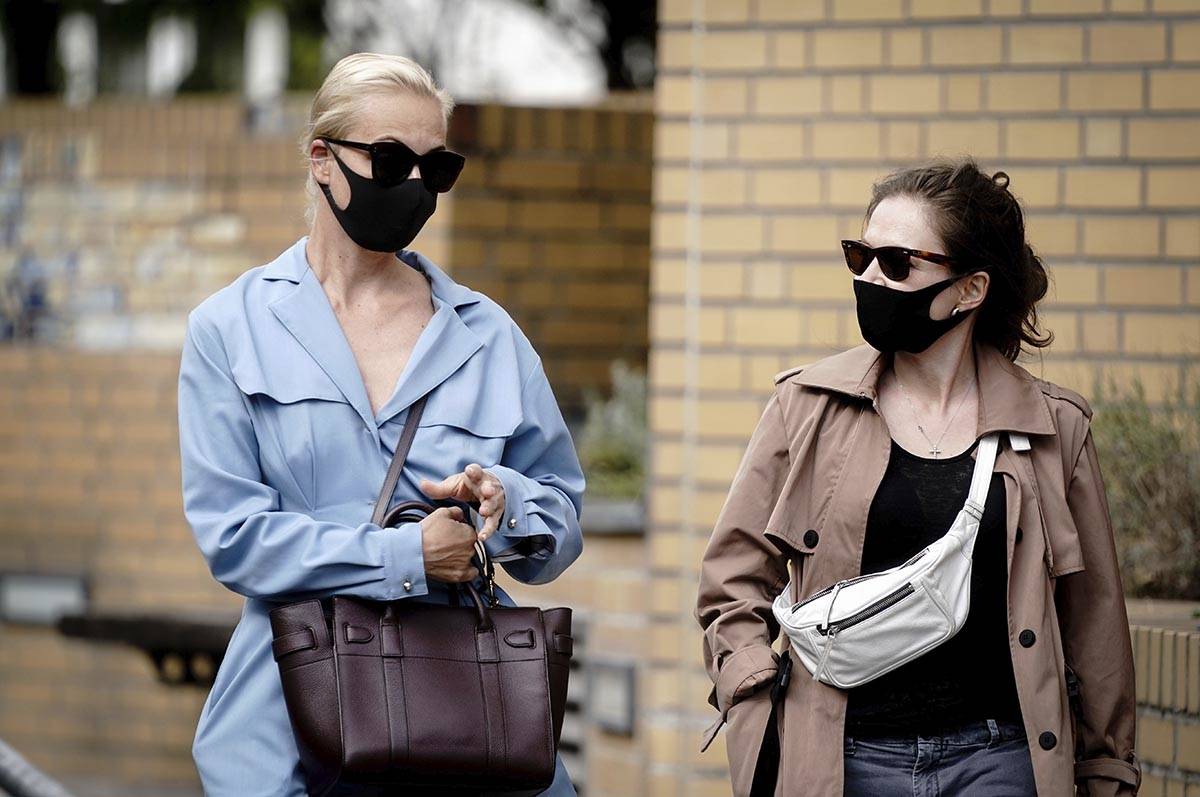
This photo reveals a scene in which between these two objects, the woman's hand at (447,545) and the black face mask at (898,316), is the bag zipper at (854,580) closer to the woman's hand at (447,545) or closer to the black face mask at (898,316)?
the black face mask at (898,316)

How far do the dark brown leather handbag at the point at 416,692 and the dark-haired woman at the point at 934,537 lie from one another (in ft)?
1.33

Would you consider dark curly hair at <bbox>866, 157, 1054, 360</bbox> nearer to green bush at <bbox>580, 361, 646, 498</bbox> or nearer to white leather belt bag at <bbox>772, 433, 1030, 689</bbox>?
white leather belt bag at <bbox>772, 433, 1030, 689</bbox>

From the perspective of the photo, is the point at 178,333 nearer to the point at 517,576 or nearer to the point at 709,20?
the point at 709,20

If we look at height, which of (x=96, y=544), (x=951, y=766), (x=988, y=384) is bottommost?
(x=96, y=544)

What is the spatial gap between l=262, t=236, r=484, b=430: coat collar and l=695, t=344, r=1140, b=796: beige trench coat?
0.54m

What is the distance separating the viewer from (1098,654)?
3.09 m

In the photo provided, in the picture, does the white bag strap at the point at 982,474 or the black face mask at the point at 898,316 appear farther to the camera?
the black face mask at the point at 898,316

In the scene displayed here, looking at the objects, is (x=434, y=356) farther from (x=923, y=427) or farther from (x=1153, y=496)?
(x=1153, y=496)

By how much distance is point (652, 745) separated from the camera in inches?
201

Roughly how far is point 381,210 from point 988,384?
106cm

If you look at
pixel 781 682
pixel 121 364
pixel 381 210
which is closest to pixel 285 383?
pixel 381 210

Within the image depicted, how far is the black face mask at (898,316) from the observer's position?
3156mm

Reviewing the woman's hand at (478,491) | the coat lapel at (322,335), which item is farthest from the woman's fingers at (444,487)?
the coat lapel at (322,335)

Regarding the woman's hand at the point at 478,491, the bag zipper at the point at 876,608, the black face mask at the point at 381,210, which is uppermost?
the black face mask at the point at 381,210
